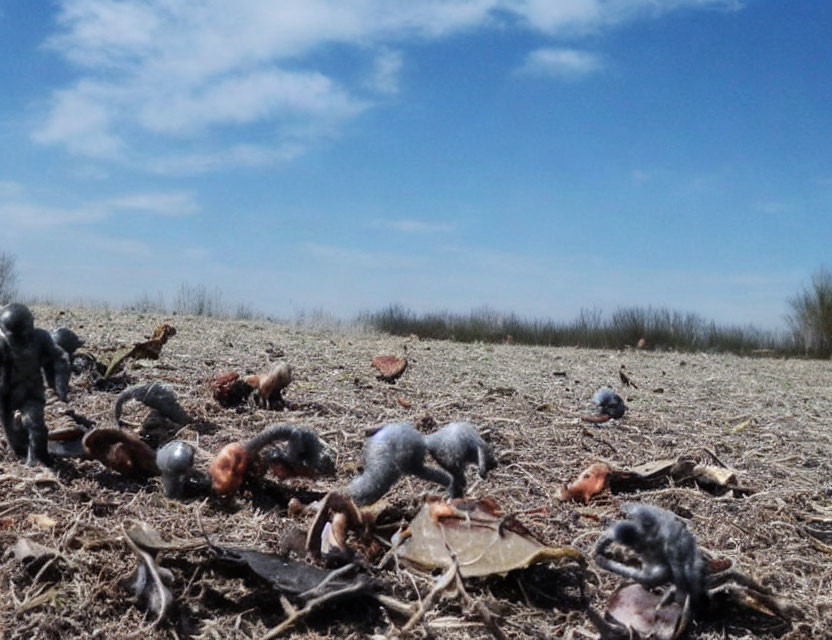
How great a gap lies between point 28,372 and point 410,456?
5.11 feet

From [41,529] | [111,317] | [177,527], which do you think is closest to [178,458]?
[177,527]

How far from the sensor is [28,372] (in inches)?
134

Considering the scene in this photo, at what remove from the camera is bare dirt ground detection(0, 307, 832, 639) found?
2625 mm

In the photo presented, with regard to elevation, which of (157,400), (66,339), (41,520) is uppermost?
(66,339)

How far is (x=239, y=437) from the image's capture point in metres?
4.06

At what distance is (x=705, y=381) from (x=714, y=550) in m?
5.43

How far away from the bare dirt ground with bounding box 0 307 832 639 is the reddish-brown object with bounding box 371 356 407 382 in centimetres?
9

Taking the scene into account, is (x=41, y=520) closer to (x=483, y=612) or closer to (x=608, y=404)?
(x=483, y=612)

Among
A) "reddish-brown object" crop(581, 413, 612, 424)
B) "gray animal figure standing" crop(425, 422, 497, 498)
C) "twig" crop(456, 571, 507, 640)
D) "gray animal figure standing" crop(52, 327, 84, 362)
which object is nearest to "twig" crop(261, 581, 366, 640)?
"twig" crop(456, 571, 507, 640)

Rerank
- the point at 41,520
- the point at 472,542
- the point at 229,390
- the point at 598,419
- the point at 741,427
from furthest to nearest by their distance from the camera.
Answer: the point at 741,427, the point at 598,419, the point at 229,390, the point at 41,520, the point at 472,542

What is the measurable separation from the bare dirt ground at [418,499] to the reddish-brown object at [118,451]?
80 millimetres

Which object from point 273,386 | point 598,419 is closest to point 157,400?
point 273,386

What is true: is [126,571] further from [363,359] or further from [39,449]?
[363,359]

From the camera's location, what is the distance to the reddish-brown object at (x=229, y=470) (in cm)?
320
